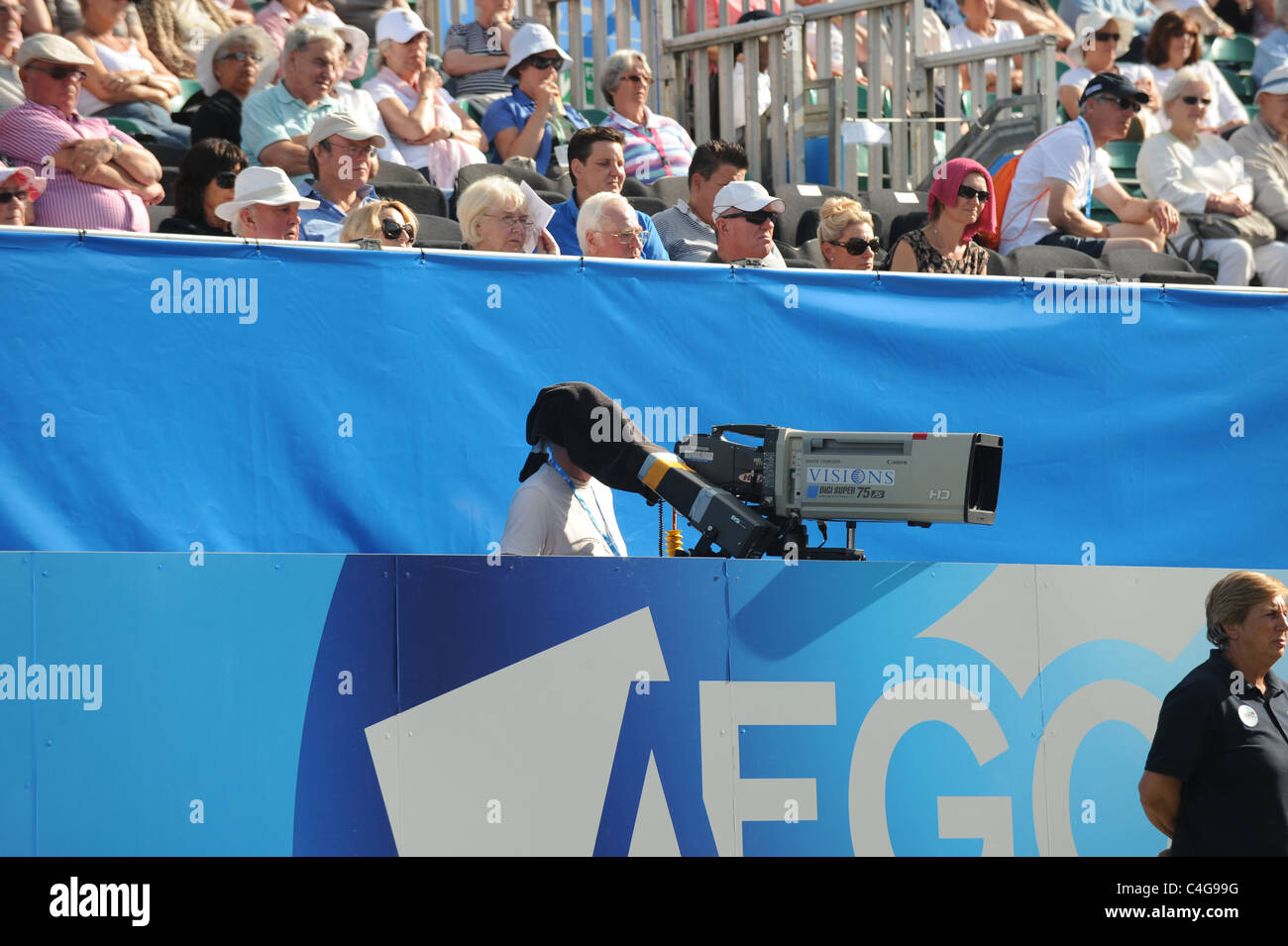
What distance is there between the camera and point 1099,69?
457 inches

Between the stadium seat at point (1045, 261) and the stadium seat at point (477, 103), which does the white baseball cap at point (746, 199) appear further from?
the stadium seat at point (477, 103)

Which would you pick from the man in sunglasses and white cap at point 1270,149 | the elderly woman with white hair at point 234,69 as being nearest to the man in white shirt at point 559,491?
the elderly woman with white hair at point 234,69

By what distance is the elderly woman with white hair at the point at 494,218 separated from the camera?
666 centimetres

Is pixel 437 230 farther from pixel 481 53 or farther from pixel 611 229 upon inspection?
pixel 481 53

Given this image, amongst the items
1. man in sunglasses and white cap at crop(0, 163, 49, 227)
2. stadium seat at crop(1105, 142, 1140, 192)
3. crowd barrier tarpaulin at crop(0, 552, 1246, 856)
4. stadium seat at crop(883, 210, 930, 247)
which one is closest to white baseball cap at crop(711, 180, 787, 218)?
stadium seat at crop(883, 210, 930, 247)

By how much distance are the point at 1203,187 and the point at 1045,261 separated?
224 cm

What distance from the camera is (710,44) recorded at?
1065cm

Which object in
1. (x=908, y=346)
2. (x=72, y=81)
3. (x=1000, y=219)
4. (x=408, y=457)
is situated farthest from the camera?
(x=1000, y=219)

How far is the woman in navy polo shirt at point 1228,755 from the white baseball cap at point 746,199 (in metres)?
3.45

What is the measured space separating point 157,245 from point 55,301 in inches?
14.5

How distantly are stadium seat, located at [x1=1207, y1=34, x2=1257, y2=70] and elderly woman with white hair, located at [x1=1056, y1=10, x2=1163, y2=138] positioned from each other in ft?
4.50

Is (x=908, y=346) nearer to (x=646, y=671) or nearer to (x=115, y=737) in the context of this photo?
(x=646, y=671)

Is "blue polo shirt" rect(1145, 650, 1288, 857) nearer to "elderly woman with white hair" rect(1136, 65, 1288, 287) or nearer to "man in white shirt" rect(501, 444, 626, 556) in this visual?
"man in white shirt" rect(501, 444, 626, 556)

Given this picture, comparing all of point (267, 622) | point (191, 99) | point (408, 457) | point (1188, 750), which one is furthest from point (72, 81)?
point (1188, 750)
